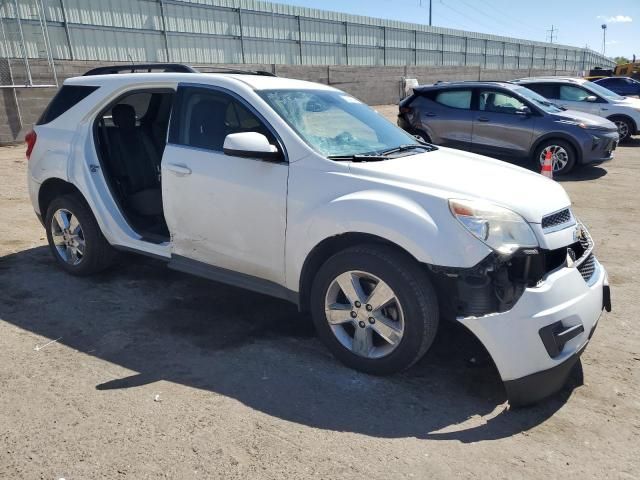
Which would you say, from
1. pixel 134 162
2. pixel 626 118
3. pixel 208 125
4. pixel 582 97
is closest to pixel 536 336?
pixel 208 125

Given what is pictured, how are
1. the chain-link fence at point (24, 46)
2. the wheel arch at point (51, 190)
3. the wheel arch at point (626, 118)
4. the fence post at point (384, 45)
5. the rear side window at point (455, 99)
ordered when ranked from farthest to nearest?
the fence post at point (384, 45)
the wheel arch at point (626, 118)
the chain-link fence at point (24, 46)
the rear side window at point (455, 99)
the wheel arch at point (51, 190)

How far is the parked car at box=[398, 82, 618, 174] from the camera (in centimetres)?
961

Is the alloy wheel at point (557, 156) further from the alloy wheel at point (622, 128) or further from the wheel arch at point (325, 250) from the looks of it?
the wheel arch at point (325, 250)

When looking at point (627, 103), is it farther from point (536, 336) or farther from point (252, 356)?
point (252, 356)

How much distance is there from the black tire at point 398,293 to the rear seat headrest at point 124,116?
2.76 m

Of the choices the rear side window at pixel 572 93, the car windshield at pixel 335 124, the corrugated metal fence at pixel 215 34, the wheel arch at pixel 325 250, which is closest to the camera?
the wheel arch at pixel 325 250

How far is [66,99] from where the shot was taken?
473 centimetres

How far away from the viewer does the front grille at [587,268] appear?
3125 millimetres

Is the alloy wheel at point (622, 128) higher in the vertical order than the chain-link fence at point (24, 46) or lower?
lower

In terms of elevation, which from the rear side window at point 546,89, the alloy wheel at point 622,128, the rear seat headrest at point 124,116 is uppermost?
the rear seat headrest at point 124,116

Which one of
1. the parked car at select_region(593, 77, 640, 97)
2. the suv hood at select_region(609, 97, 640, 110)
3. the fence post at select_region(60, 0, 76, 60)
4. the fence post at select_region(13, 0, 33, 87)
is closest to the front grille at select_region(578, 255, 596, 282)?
the suv hood at select_region(609, 97, 640, 110)

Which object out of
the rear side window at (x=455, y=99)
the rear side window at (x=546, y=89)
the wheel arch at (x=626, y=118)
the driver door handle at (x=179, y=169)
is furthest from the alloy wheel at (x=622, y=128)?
the driver door handle at (x=179, y=169)

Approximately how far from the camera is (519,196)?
10.1 ft

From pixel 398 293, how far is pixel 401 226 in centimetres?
38
